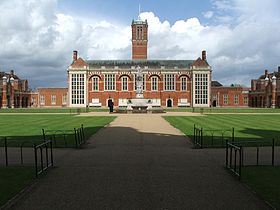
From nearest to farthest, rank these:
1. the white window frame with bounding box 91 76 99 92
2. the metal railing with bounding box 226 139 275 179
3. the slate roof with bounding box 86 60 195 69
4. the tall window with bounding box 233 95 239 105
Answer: the metal railing with bounding box 226 139 275 179
the white window frame with bounding box 91 76 99 92
the slate roof with bounding box 86 60 195 69
the tall window with bounding box 233 95 239 105

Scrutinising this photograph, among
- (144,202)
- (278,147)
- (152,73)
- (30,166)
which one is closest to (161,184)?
(144,202)

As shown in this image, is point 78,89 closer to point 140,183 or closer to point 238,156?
point 238,156

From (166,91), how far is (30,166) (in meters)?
76.1

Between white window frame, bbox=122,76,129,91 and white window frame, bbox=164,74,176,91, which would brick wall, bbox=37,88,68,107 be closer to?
white window frame, bbox=122,76,129,91

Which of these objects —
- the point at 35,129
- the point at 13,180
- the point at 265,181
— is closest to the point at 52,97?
the point at 35,129

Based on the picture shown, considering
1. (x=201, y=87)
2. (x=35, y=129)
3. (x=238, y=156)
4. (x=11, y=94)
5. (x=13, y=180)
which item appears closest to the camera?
(x=13, y=180)

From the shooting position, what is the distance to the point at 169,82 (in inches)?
3376

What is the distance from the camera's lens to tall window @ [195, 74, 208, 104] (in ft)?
278

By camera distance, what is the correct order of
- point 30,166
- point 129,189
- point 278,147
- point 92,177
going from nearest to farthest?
point 129,189
point 92,177
point 30,166
point 278,147

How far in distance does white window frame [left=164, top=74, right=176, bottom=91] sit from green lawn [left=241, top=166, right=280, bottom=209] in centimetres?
7588

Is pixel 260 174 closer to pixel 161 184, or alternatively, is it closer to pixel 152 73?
pixel 161 184

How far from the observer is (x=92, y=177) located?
29.1 feet

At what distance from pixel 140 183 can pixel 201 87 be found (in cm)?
7844

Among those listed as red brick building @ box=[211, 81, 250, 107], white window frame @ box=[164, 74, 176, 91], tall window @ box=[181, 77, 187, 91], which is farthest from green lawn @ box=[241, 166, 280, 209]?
red brick building @ box=[211, 81, 250, 107]
